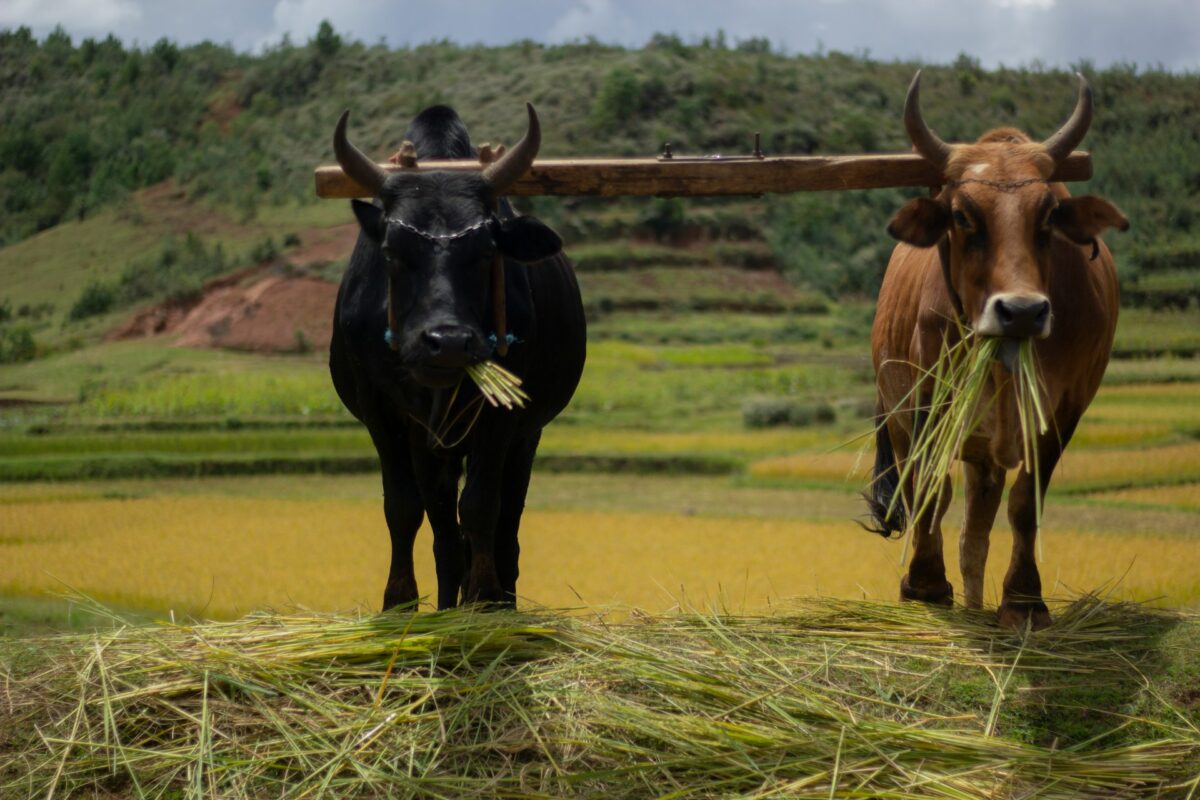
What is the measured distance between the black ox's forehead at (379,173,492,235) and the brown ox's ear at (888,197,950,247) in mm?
1590

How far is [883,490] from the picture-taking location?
7.15m

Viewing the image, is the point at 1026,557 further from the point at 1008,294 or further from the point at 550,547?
the point at 550,547

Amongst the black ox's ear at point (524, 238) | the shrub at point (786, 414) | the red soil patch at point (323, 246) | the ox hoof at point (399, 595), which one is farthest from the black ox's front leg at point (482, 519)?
the red soil patch at point (323, 246)

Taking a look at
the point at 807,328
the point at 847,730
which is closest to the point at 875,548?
the point at 847,730

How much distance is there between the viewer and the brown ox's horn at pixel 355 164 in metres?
5.29

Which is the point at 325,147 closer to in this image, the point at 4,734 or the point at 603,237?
the point at 603,237

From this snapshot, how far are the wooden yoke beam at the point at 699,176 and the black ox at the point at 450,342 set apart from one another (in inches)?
16.5

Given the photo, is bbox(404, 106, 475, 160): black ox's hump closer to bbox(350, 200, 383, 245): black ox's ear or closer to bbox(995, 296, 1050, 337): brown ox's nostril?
bbox(350, 200, 383, 245): black ox's ear

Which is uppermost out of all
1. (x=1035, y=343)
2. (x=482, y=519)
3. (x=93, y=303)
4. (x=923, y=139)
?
(x=923, y=139)

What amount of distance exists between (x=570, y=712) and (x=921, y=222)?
240cm

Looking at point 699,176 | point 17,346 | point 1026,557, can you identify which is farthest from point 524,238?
point 17,346

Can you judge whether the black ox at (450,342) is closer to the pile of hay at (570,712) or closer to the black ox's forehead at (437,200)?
the black ox's forehead at (437,200)

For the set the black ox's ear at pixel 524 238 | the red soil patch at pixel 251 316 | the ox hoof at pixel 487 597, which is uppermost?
the black ox's ear at pixel 524 238

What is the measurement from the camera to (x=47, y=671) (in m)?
4.91
